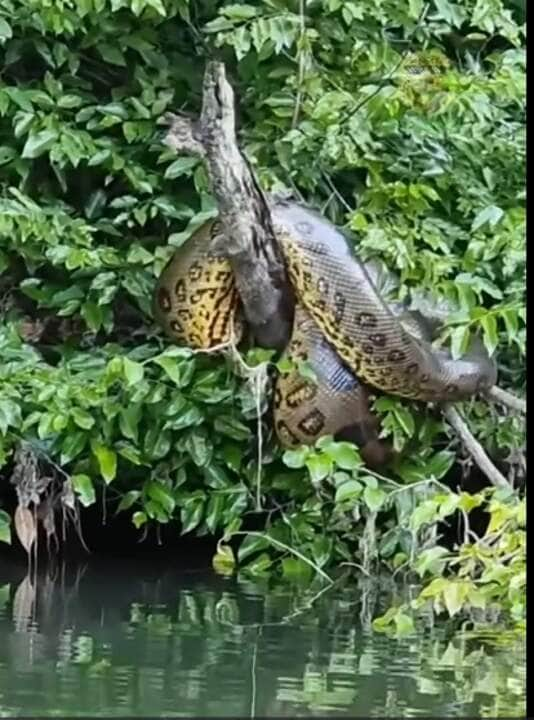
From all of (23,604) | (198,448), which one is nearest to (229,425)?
(198,448)

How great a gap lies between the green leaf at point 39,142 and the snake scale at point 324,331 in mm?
675

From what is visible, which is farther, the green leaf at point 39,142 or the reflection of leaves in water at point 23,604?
the green leaf at point 39,142

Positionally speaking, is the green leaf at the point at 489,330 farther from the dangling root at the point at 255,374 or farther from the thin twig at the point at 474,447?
the dangling root at the point at 255,374

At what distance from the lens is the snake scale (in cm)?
484

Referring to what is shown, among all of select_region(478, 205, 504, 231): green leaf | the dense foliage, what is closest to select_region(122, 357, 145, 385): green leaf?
the dense foliage

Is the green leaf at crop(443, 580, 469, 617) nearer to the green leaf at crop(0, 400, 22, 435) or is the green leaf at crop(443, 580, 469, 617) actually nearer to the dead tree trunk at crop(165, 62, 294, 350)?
the dead tree trunk at crop(165, 62, 294, 350)

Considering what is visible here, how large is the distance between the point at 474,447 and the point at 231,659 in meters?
1.62

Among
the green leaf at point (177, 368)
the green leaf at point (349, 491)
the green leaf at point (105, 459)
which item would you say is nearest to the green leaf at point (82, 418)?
the green leaf at point (105, 459)

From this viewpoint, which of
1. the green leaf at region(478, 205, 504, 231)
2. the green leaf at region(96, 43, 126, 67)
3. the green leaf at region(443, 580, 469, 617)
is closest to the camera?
the green leaf at region(443, 580, 469, 617)

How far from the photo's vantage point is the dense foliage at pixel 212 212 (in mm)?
4918

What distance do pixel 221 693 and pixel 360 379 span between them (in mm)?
1928

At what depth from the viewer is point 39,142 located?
5324mm

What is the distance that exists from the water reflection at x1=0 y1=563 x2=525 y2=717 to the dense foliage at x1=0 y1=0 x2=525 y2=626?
0.41 meters
